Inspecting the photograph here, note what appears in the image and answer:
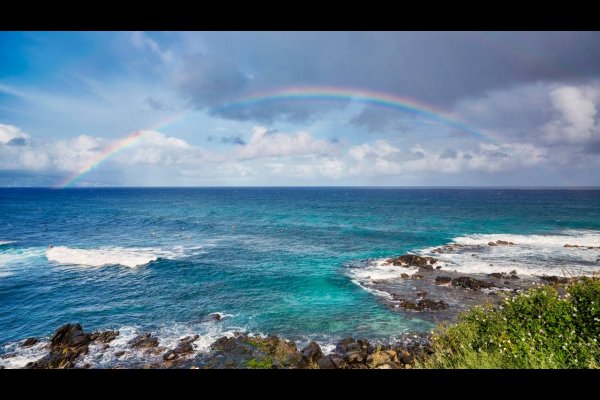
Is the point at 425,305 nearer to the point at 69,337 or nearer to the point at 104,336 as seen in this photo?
the point at 104,336

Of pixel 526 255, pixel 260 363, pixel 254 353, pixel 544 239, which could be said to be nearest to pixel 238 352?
pixel 254 353

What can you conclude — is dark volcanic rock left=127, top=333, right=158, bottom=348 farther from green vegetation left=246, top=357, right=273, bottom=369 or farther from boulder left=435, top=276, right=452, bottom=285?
boulder left=435, top=276, right=452, bottom=285

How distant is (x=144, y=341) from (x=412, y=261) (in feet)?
71.8

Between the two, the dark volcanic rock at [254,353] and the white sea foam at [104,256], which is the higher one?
the white sea foam at [104,256]

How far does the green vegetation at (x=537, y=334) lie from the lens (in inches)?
195

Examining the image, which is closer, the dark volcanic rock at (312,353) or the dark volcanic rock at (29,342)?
the dark volcanic rock at (312,353)

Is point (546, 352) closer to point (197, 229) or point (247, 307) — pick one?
point (247, 307)

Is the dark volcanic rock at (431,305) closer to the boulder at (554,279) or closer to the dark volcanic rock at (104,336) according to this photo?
the boulder at (554,279)

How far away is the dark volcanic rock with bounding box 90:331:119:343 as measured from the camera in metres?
15.5

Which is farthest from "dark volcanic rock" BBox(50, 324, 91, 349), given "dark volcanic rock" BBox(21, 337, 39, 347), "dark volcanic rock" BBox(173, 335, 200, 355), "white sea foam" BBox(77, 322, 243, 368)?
"dark volcanic rock" BBox(173, 335, 200, 355)

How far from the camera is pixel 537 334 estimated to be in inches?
219

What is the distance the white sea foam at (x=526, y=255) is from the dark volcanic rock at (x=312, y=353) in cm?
1702

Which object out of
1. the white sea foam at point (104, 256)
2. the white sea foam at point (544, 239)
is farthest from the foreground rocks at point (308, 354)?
the white sea foam at point (544, 239)
